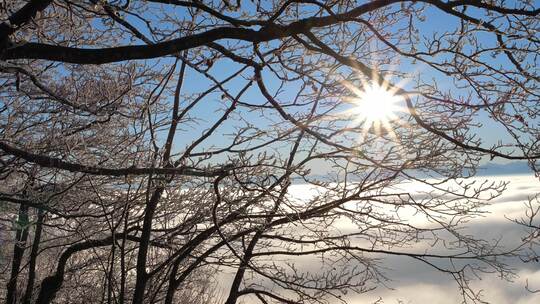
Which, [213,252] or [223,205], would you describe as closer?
[223,205]

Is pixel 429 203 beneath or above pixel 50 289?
beneath

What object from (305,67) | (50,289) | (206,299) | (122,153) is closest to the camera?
(305,67)

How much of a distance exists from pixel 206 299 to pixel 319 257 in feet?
22.8

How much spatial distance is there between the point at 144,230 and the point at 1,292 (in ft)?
51.2

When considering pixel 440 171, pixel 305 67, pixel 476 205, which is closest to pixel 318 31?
pixel 305 67

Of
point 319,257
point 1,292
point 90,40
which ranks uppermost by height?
point 1,292

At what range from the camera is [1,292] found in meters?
18.1

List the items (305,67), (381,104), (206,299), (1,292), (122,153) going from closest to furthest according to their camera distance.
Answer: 1. (381,104)
2. (305,67)
3. (122,153)
4. (206,299)
5. (1,292)

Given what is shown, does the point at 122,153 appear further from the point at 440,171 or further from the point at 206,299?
the point at 206,299

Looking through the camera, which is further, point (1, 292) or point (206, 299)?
point (1, 292)

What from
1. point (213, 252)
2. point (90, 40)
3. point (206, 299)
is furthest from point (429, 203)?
point (206, 299)

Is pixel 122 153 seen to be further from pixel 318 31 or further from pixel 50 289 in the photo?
pixel 50 289

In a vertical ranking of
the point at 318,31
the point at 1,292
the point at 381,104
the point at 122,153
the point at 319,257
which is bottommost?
the point at 319,257

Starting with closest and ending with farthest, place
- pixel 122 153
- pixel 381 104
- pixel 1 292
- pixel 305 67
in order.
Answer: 1. pixel 381 104
2. pixel 305 67
3. pixel 122 153
4. pixel 1 292
